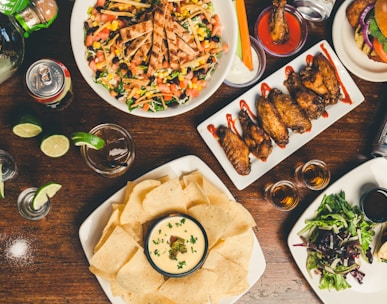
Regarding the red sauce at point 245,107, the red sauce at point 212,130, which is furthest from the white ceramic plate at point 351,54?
the red sauce at point 212,130

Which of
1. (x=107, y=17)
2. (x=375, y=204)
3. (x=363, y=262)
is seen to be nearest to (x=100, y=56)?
(x=107, y=17)

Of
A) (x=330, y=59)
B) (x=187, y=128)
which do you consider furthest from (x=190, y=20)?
(x=330, y=59)

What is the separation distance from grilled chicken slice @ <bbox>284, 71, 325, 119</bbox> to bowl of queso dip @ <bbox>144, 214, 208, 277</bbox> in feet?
3.26

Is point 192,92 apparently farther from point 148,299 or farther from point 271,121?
point 148,299

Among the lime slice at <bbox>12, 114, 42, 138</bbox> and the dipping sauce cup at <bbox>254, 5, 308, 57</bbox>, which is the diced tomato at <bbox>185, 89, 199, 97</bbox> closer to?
the dipping sauce cup at <bbox>254, 5, 308, 57</bbox>

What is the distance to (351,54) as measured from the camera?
129 inches

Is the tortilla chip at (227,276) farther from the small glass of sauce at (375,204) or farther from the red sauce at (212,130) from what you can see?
the small glass of sauce at (375,204)

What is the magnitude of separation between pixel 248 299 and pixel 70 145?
1.45m

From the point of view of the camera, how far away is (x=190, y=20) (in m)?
2.81

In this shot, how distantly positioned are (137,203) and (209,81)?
0.80m

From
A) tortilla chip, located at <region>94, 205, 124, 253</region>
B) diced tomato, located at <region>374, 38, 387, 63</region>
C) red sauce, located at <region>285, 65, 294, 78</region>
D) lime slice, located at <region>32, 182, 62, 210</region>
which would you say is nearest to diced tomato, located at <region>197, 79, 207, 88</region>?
red sauce, located at <region>285, 65, 294, 78</region>

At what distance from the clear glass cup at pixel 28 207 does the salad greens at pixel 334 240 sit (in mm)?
1570

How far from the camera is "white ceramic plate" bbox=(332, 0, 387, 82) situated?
3.20m

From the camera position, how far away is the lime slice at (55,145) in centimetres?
280
